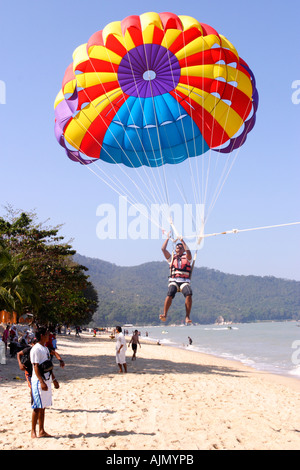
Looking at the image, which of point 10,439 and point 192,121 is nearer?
point 10,439

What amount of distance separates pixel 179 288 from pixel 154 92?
7391 mm

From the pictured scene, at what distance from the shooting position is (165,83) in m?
11.9

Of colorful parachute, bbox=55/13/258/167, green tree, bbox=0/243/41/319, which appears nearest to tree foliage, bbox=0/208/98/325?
green tree, bbox=0/243/41/319

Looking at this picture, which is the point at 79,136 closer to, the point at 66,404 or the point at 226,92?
the point at 226,92

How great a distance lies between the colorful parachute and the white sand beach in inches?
253

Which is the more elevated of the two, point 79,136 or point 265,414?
point 79,136

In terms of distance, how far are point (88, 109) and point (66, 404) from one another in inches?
340

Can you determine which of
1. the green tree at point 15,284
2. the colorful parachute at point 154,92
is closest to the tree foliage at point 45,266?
the green tree at point 15,284

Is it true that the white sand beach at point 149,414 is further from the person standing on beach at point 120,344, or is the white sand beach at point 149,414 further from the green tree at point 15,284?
the green tree at point 15,284

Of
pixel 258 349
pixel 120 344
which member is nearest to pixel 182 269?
pixel 120 344

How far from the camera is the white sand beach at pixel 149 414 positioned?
288 inches

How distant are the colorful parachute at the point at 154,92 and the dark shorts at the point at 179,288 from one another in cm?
398

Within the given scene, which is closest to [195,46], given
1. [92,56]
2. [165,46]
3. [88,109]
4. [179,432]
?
[165,46]

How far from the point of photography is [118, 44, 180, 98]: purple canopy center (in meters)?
10.9
